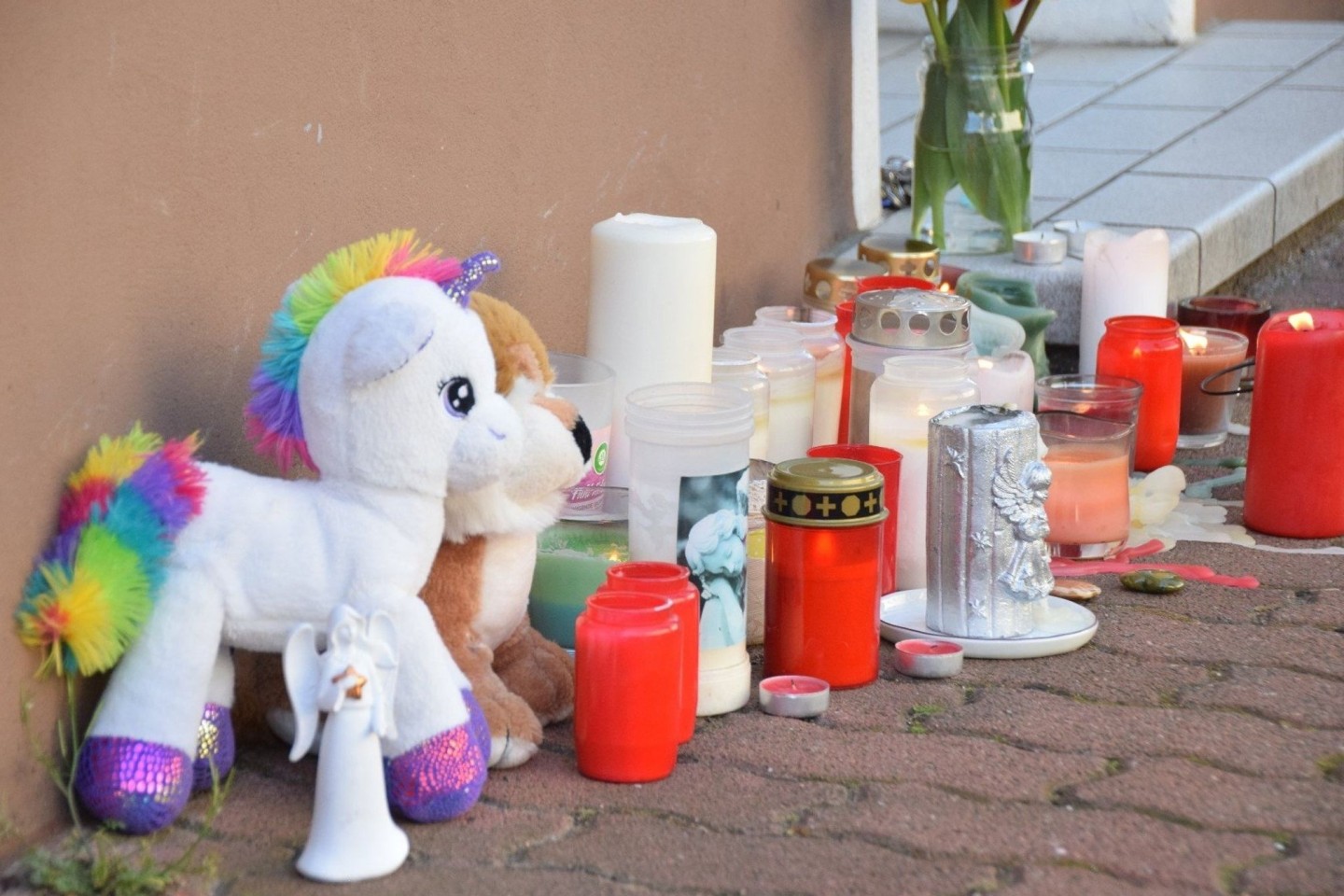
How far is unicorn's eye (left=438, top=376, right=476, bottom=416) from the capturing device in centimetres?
149

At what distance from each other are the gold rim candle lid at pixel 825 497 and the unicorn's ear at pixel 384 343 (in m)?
0.45

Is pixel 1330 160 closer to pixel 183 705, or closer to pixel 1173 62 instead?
Result: pixel 1173 62

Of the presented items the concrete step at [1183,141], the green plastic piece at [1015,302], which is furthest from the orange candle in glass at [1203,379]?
the concrete step at [1183,141]

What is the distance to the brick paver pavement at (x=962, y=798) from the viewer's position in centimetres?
136

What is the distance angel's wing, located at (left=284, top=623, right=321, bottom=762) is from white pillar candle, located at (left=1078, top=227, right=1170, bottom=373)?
1728mm

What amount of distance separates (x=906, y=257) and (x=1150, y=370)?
1.45ft

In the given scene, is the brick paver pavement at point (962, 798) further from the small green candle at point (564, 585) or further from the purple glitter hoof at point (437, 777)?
the small green candle at point (564, 585)

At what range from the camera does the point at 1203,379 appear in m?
2.63

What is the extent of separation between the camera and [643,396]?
70.4 inches

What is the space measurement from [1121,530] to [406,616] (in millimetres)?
1086

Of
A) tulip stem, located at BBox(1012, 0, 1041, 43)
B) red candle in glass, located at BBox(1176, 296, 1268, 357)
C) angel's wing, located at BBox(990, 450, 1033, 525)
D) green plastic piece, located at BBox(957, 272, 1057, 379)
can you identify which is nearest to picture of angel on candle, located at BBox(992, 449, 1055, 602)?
angel's wing, located at BBox(990, 450, 1033, 525)

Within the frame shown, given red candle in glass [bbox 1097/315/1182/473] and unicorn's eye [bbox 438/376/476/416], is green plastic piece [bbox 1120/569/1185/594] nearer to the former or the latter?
red candle in glass [bbox 1097/315/1182/473]

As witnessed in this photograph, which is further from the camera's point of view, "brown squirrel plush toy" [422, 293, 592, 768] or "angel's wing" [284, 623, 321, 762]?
"brown squirrel plush toy" [422, 293, 592, 768]

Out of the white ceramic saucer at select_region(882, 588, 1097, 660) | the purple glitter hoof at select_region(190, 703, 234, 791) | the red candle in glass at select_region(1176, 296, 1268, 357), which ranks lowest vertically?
the white ceramic saucer at select_region(882, 588, 1097, 660)
